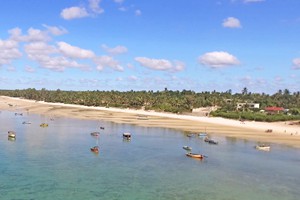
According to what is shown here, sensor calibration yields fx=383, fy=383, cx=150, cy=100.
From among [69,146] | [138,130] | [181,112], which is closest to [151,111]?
[181,112]

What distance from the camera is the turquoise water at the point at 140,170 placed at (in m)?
47.9

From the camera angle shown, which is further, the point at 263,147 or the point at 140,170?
the point at 263,147

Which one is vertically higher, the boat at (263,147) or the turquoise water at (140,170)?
the boat at (263,147)

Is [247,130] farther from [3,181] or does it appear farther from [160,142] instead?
[3,181]

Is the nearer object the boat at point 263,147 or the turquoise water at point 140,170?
the turquoise water at point 140,170

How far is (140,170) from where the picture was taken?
60.1 m

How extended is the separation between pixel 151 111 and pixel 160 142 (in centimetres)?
10466

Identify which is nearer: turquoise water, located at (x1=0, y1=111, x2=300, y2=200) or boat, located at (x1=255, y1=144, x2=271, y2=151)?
turquoise water, located at (x1=0, y1=111, x2=300, y2=200)

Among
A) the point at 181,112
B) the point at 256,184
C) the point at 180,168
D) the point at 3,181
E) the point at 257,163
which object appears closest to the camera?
the point at 3,181

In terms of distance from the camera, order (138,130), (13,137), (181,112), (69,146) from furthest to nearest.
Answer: (181,112)
(138,130)
(13,137)
(69,146)

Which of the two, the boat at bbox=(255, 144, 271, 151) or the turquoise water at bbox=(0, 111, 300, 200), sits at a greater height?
the boat at bbox=(255, 144, 271, 151)

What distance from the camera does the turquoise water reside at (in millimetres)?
47881

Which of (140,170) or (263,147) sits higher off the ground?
(263,147)

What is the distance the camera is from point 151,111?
642ft
